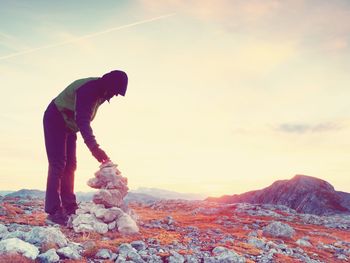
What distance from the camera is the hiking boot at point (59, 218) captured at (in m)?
10.6

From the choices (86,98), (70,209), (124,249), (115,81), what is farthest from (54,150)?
(124,249)

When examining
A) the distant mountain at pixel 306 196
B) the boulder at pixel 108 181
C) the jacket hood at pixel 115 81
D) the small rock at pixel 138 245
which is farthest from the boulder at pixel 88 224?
the distant mountain at pixel 306 196

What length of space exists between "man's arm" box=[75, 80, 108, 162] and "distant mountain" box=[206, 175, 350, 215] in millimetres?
69785

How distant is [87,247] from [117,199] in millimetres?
5378

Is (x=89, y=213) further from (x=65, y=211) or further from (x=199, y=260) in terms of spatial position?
(x=199, y=260)

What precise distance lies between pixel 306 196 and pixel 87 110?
74681mm

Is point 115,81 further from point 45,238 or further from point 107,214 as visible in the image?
point 107,214

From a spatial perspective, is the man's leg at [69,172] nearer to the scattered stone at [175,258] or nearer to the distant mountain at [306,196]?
the scattered stone at [175,258]

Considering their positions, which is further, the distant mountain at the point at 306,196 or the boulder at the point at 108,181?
the distant mountain at the point at 306,196

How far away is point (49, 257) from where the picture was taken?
6.93m

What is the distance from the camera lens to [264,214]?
2141 inches

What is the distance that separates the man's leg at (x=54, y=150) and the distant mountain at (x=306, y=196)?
69.6 metres

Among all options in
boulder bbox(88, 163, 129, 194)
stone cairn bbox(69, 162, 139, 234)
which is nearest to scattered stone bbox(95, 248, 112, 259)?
stone cairn bbox(69, 162, 139, 234)

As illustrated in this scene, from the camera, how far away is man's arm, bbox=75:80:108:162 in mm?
9422
